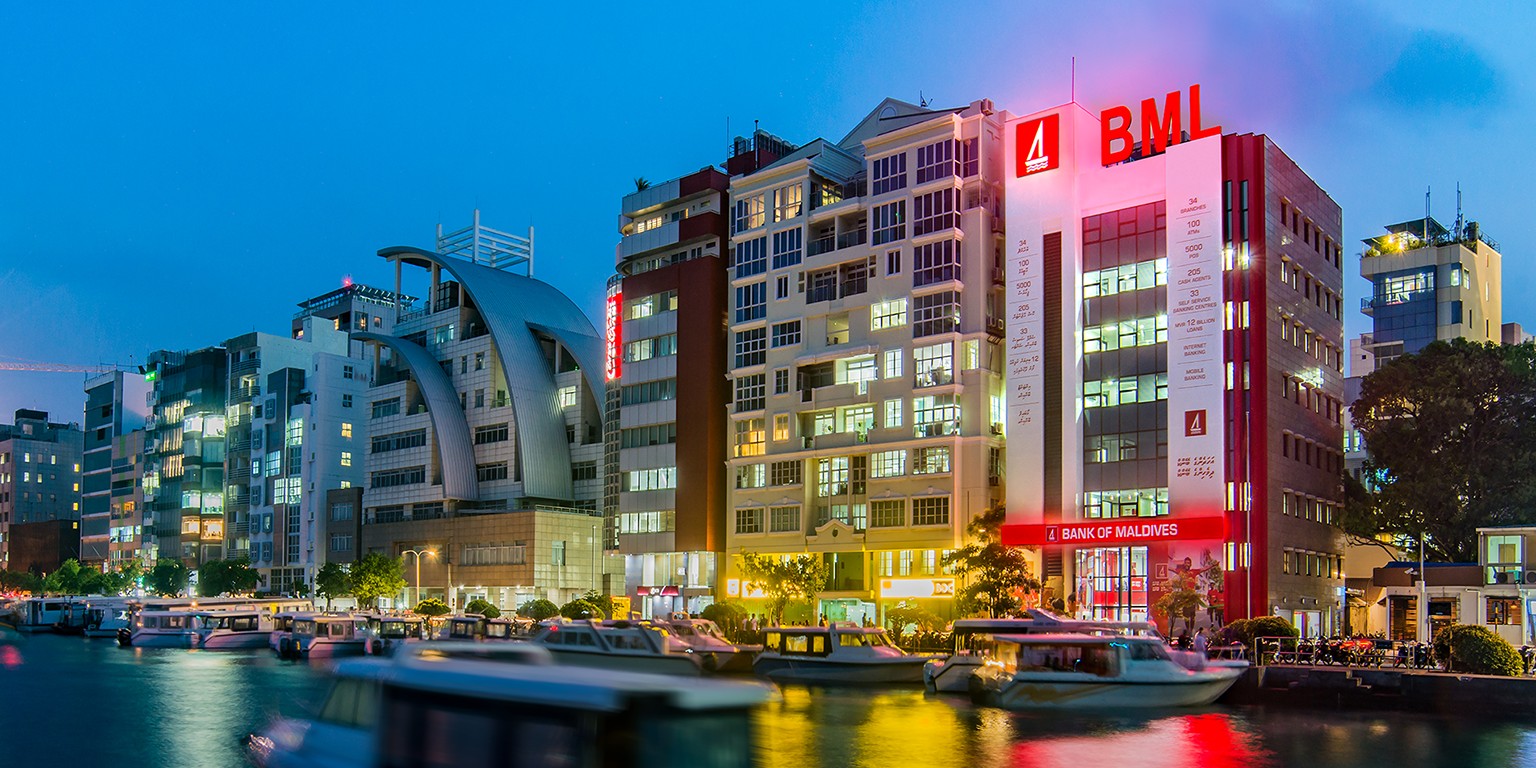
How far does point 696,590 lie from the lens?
103 m

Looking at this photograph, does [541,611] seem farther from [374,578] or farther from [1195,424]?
[1195,424]

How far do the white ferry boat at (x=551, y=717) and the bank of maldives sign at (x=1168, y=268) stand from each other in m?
64.1

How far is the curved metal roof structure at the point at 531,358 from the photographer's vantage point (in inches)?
5197

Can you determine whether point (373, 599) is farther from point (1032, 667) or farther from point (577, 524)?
point (1032, 667)

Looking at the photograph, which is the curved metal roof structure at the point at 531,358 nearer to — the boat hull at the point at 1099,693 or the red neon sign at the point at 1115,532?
the red neon sign at the point at 1115,532

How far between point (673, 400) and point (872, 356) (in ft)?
65.0

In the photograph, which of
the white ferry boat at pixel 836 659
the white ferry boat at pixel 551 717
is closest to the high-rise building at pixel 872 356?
the white ferry boat at pixel 836 659

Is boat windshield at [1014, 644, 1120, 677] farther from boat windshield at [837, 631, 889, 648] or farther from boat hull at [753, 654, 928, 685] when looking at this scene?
boat windshield at [837, 631, 889, 648]

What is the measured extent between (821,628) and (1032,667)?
1666 cm

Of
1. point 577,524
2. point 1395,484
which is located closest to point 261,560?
point 577,524

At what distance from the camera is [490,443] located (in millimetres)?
135625

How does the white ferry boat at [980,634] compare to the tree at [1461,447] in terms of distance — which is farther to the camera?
the tree at [1461,447]

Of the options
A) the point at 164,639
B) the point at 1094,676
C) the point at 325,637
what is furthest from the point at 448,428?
the point at 1094,676

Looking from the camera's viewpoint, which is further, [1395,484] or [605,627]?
[1395,484]
